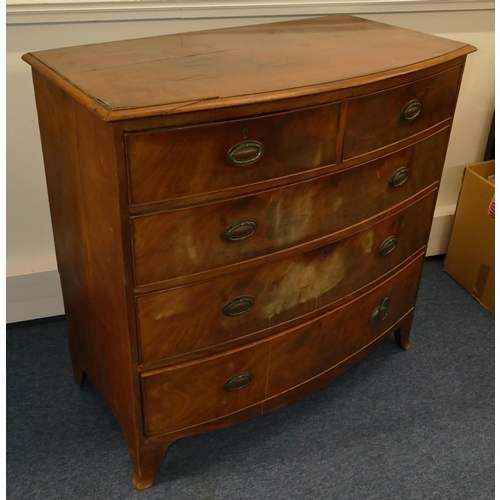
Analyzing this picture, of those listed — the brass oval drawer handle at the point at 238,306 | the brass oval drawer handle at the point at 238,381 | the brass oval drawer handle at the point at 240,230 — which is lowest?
the brass oval drawer handle at the point at 238,381

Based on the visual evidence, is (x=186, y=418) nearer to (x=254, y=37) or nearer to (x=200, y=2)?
(x=254, y=37)

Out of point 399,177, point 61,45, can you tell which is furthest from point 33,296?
point 399,177

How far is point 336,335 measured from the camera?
1708 mm

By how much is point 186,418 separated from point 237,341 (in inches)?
9.9

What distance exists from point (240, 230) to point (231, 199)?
84 millimetres

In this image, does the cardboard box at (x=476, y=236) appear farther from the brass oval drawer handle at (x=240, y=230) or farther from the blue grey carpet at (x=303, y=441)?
the brass oval drawer handle at (x=240, y=230)

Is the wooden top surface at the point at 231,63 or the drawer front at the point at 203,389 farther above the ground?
the wooden top surface at the point at 231,63

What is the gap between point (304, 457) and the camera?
1715 mm

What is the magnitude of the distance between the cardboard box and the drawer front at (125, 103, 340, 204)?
119 centimetres

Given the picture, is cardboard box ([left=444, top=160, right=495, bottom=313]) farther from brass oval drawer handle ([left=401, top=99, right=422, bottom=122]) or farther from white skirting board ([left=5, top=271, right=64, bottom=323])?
white skirting board ([left=5, top=271, right=64, bottom=323])

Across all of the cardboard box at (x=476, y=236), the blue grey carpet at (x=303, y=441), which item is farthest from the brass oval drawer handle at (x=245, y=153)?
the cardboard box at (x=476, y=236)

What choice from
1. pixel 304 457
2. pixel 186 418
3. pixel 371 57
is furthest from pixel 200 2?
pixel 304 457

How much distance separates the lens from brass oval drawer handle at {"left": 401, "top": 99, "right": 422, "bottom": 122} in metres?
1.46

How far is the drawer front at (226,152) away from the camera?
114 cm
